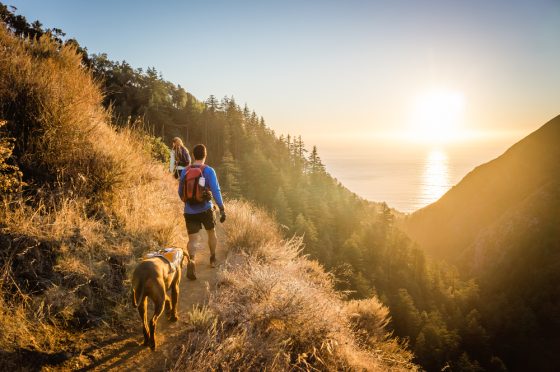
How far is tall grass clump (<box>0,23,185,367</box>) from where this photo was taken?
10.3ft

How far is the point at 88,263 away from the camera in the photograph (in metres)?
3.82

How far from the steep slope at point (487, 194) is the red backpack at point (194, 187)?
343 feet

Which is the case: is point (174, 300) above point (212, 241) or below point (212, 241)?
below

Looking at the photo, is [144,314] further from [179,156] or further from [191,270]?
[179,156]

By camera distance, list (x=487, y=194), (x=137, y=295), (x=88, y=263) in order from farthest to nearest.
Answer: (x=487, y=194) → (x=88, y=263) → (x=137, y=295)

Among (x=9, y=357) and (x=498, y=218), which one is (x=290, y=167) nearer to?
(x=9, y=357)

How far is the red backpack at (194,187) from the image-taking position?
487 cm

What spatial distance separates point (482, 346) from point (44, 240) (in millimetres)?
65523

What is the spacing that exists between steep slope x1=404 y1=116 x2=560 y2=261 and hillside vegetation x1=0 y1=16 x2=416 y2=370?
104 meters

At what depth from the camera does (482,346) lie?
49.9 m

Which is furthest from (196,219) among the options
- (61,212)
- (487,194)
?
(487,194)

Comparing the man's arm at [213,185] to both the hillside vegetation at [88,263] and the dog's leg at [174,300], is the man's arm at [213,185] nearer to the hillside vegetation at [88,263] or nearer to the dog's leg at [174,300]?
the hillside vegetation at [88,263]

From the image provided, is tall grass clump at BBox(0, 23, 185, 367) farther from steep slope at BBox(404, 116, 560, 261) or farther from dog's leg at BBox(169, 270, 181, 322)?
steep slope at BBox(404, 116, 560, 261)

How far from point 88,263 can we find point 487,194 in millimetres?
122193
